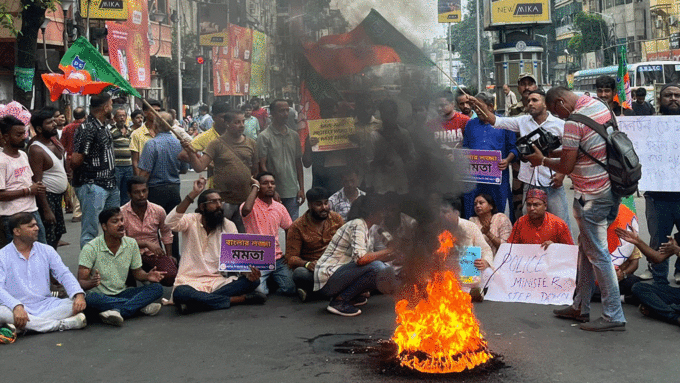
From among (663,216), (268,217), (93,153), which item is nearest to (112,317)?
(268,217)

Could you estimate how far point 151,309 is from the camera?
22.4ft

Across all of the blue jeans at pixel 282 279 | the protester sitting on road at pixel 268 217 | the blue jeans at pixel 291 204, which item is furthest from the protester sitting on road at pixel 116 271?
the blue jeans at pixel 291 204

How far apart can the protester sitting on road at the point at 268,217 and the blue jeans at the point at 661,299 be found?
117 inches

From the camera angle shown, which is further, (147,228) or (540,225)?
(147,228)

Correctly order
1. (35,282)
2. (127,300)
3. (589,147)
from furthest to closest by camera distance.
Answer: (127,300), (35,282), (589,147)

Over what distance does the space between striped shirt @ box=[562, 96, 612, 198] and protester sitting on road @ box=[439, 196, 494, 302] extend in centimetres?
105

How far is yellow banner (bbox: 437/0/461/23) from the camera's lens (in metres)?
6.14

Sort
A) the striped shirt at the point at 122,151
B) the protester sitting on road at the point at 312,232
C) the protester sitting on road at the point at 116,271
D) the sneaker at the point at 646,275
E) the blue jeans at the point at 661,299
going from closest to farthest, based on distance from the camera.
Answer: the blue jeans at the point at 661,299
the protester sitting on road at the point at 116,271
the protester sitting on road at the point at 312,232
the sneaker at the point at 646,275
the striped shirt at the point at 122,151

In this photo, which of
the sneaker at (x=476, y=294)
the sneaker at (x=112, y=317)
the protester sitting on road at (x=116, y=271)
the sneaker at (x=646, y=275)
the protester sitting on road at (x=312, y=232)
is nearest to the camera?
the sneaker at (x=112, y=317)

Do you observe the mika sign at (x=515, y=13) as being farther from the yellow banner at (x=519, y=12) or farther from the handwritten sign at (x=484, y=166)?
the handwritten sign at (x=484, y=166)

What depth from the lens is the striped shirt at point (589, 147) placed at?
19.1 feet

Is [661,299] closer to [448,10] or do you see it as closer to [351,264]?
[351,264]

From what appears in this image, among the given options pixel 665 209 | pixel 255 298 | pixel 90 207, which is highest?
pixel 90 207

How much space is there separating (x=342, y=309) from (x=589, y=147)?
2299 millimetres
